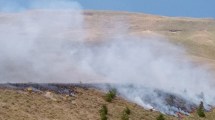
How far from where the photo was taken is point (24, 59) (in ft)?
266

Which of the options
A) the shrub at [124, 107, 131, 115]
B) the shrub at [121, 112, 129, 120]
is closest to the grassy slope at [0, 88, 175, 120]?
the shrub at [124, 107, 131, 115]

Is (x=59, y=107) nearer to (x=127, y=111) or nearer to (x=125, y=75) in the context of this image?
(x=127, y=111)

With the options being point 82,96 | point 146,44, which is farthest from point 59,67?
point 146,44

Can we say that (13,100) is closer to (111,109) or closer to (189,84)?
(111,109)

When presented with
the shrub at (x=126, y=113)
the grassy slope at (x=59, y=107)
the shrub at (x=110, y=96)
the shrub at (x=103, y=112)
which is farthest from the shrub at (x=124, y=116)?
the shrub at (x=110, y=96)

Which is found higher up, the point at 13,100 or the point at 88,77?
the point at 88,77

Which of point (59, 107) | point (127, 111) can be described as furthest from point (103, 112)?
point (59, 107)

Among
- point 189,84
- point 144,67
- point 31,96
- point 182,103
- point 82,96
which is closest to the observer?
point 31,96

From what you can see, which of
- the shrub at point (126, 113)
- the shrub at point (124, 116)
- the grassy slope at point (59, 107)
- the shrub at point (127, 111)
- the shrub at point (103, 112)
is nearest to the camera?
the grassy slope at point (59, 107)

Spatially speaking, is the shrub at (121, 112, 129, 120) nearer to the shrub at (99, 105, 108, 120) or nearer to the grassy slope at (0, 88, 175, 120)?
the grassy slope at (0, 88, 175, 120)

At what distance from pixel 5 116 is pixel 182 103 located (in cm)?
2583

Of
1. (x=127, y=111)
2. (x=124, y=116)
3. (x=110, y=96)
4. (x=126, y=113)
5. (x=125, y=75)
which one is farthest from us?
(x=125, y=75)

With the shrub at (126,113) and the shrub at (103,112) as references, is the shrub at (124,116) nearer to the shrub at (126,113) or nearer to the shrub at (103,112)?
the shrub at (126,113)

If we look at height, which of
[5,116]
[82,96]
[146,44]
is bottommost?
[5,116]
